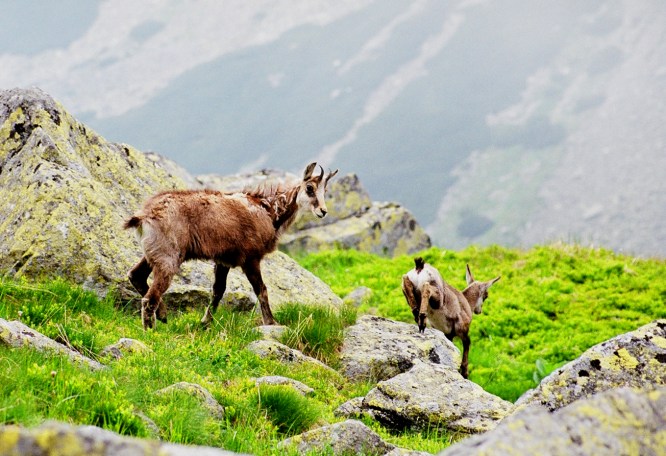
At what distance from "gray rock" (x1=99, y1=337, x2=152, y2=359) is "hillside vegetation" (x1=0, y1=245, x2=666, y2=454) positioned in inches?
5.3

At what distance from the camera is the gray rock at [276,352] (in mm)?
8828

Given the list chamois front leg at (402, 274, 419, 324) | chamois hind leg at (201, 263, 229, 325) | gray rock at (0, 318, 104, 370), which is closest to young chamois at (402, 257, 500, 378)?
chamois front leg at (402, 274, 419, 324)

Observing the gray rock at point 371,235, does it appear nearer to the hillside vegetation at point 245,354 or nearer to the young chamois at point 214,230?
the hillside vegetation at point 245,354

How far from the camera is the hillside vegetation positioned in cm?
541

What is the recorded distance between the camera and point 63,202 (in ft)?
32.8

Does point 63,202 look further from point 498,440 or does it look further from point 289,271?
point 498,440

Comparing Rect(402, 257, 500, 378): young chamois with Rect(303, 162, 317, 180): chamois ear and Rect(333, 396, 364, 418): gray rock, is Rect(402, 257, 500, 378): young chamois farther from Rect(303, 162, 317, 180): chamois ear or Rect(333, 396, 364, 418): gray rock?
Rect(333, 396, 364, 418): gray rock

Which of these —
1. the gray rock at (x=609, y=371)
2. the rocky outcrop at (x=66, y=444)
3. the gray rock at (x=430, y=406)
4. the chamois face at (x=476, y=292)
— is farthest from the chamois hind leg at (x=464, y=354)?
the rocky outcrop at (x=66, y=444)

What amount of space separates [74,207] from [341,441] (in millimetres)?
6054

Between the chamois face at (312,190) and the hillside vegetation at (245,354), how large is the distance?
1675 mm

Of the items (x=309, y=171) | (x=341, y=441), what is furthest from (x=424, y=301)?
(x=341, y=441)

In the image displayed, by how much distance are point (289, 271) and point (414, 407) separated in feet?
20.3

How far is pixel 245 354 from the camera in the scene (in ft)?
28.0

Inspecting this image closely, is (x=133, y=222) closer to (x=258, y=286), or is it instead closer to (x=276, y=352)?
(x=258, y=286)
